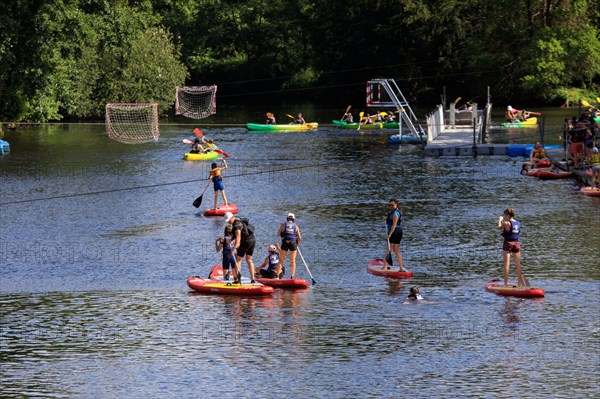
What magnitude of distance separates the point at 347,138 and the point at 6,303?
46.6m

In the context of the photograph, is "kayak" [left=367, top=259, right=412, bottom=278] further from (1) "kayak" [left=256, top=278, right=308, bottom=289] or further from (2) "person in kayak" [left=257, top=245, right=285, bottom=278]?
(2) "person in kayak" [left=257, top=245, right=285, bottom=278]

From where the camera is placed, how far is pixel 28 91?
76.6m

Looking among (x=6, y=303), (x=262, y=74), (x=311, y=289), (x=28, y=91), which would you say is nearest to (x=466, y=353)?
(x=311, y=289)

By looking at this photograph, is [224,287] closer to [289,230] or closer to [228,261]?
[228,261]

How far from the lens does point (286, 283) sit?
29.3 meters

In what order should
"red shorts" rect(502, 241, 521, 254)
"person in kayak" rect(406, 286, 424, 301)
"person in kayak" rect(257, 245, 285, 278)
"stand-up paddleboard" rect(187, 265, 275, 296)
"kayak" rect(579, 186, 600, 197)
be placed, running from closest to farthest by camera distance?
"person in kayak" rect(406, 286, 424, 301)
"red shorts" rect(502, 241, 521, 254)
"stand-up paddleboard" rect(187, 265, 275, 296)
"person in kayak" rect(257, 245, 285, 278)
"kayak" rect(579, 186, 600, 197)

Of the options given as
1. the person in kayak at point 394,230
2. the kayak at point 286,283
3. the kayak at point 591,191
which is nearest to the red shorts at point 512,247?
the person in kayak at point 394,230

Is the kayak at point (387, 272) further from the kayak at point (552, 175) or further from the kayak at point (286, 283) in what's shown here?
the kayak at point (552, 175)

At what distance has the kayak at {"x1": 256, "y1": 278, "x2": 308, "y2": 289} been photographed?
29297 millimetres

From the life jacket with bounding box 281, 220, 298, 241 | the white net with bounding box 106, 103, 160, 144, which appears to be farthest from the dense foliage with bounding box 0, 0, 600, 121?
the life jacket with bounding box 281, 220, 298, 241

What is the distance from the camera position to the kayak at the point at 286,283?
29297 millimetres

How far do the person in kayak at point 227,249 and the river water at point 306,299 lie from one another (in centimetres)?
100

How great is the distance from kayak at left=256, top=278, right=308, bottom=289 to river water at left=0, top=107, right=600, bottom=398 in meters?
0.27

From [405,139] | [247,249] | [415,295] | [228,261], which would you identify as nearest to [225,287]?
[228,261]
